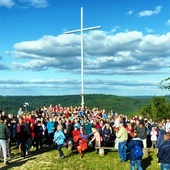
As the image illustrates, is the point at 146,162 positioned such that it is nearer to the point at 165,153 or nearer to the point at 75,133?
the point at 75,133

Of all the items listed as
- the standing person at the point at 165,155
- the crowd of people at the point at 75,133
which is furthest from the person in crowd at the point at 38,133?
the standing person at the point at 165,155

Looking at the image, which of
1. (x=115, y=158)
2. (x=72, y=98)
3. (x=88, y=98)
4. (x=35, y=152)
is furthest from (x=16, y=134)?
(x=72, y=98)

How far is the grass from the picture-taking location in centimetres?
1669

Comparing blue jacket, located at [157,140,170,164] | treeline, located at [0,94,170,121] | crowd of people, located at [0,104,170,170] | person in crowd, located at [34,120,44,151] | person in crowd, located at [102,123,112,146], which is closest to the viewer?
blue jacket, located at [157,140,170,164]

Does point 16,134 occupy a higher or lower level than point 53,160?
higher

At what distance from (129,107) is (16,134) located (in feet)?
459

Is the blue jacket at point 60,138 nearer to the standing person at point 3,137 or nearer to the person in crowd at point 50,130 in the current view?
the person in crowd at point 50,130

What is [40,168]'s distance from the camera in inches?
648

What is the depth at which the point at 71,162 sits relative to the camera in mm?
17453

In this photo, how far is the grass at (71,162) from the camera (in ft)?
54.7

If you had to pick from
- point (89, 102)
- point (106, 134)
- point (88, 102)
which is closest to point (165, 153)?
point (106, 134)

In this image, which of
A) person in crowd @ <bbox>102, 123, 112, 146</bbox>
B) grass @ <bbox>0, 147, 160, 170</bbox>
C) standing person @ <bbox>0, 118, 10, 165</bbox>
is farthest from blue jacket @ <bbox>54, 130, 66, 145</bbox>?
person in crowd @ <bbox>102, 123, 112, 146</bbox>

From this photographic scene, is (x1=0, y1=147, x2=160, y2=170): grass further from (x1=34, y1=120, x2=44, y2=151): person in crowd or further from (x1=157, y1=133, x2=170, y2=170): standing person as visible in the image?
(x1=157, y1=133, x2=170, y2=170): standing person

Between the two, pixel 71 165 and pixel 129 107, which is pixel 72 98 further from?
pixel 71 165
